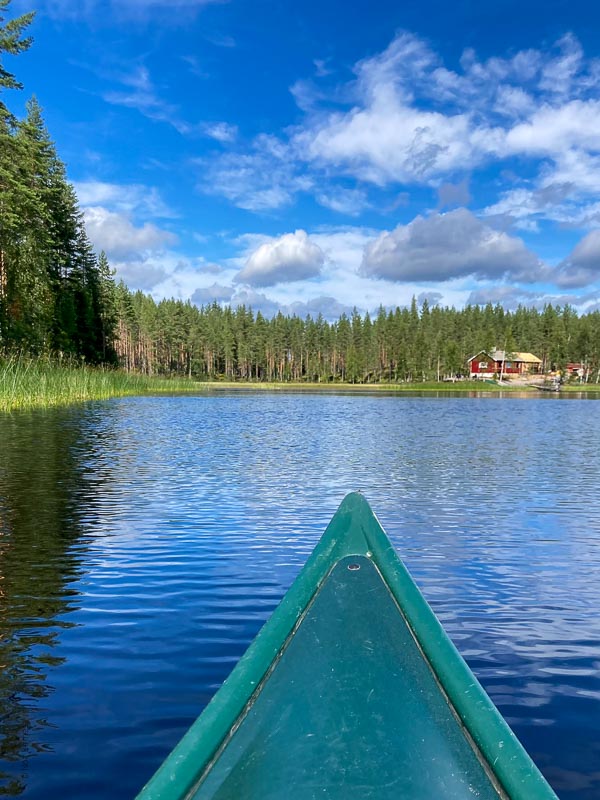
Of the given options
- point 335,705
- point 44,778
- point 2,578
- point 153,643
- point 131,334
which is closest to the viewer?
point 335,705

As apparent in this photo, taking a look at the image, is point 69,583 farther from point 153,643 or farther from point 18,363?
point 18,363

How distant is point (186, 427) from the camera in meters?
26.4

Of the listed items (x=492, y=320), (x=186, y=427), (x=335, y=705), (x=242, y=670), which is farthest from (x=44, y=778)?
(x=492, y=320)

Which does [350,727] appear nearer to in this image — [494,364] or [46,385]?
[46,385]

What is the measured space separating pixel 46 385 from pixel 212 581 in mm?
25984

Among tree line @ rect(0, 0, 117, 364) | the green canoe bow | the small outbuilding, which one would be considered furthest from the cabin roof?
the green canoe bow

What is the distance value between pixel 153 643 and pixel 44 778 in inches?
75.1

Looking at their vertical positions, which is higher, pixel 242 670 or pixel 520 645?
pixel 242 670

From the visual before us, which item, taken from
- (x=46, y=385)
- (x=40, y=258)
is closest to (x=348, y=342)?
(x=40, y=258)

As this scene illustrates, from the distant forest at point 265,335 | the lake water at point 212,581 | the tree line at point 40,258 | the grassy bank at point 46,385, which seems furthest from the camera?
the distant forest at point 265,335

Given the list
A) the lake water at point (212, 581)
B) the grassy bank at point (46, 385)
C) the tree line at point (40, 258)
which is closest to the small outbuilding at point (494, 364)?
the tree line at point (40, 258)

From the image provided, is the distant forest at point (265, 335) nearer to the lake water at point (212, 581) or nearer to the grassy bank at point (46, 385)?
the grassy bank at point (46, 385)

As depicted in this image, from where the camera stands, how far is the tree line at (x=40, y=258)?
1283 inches

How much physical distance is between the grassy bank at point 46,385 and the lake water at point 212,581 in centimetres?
1070
